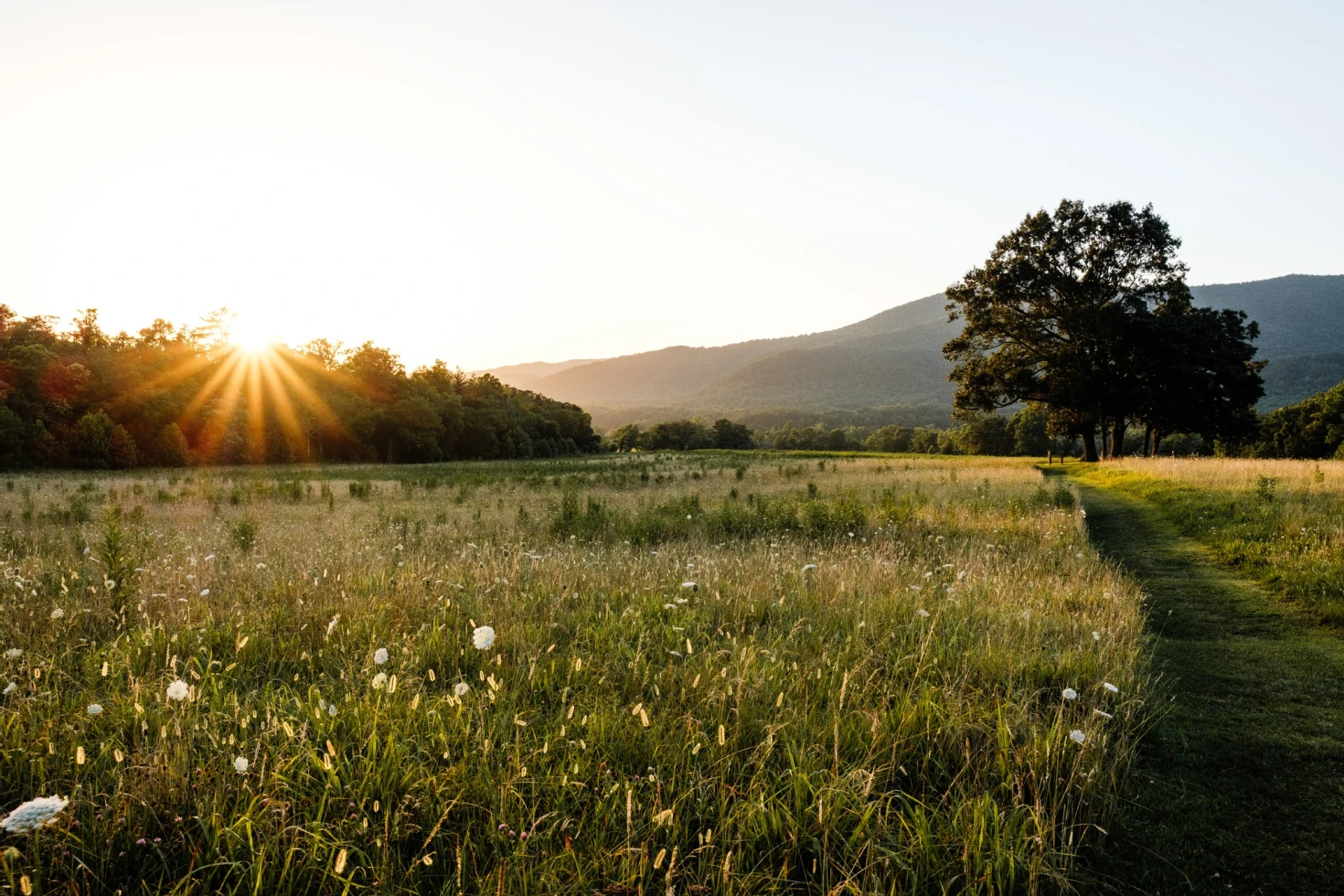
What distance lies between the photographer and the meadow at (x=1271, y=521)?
25.2 feet

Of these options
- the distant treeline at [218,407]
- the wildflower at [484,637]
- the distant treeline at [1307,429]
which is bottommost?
the distant treeline at [1307,429]

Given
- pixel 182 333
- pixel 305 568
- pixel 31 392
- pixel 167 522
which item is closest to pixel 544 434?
pixel 182 333

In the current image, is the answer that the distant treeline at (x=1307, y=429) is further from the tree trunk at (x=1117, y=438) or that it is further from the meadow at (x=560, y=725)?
the meadow at (x=560, y=725)

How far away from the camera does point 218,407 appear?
5275 centimetres

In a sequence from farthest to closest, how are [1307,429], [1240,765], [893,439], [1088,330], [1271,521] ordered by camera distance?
[893,439] < [1307,429] < [1088,330] < [1271,521] < [1240,765]

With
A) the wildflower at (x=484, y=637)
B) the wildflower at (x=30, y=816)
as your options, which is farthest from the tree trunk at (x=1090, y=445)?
the wildflower at (x=30, y=816)

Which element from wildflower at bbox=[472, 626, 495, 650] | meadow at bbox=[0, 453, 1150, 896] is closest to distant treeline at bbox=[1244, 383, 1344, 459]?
meadow at bbox=[0, 453, 1150, 896]

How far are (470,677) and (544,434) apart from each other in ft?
288

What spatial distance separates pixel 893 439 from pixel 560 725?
11775cm

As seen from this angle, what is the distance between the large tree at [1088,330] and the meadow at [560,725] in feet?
114

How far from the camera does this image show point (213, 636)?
Answer: 15.3 feet

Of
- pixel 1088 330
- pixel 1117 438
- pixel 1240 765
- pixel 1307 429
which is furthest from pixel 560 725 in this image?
pixel 1307 429

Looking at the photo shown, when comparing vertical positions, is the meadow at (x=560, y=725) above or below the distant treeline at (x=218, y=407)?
below

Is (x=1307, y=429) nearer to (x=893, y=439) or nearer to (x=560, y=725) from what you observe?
(x=893, y=439)
